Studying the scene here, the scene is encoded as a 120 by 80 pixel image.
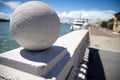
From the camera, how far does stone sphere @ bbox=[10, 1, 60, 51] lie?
104 inches

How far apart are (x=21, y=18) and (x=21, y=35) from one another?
1.48ft

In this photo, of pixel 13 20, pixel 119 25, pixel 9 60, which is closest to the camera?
pixel 9 60

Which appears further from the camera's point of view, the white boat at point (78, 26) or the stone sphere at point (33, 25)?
the white boat at point (78, 26)

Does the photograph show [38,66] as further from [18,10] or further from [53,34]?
[18,10]

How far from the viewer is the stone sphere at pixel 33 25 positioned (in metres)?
2.65

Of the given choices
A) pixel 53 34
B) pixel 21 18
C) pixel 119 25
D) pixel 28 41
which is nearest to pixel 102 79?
pixel 53 34

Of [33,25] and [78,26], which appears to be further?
[78,26]

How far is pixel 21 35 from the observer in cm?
274

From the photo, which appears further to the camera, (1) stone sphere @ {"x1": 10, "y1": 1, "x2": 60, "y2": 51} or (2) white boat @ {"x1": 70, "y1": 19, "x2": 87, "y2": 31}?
(2) white boat @ {"x1": 70, "y1": 19, "x2": 87, "y2": 31}

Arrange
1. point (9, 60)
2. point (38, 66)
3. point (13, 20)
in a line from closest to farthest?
point (38, 66)
point (9, 60)
point (13, 20)

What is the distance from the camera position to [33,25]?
2637 millimetres

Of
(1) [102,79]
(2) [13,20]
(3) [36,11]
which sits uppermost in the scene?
(3) [36,11]

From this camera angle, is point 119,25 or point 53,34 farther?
point 119,25

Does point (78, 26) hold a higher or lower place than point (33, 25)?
lower
